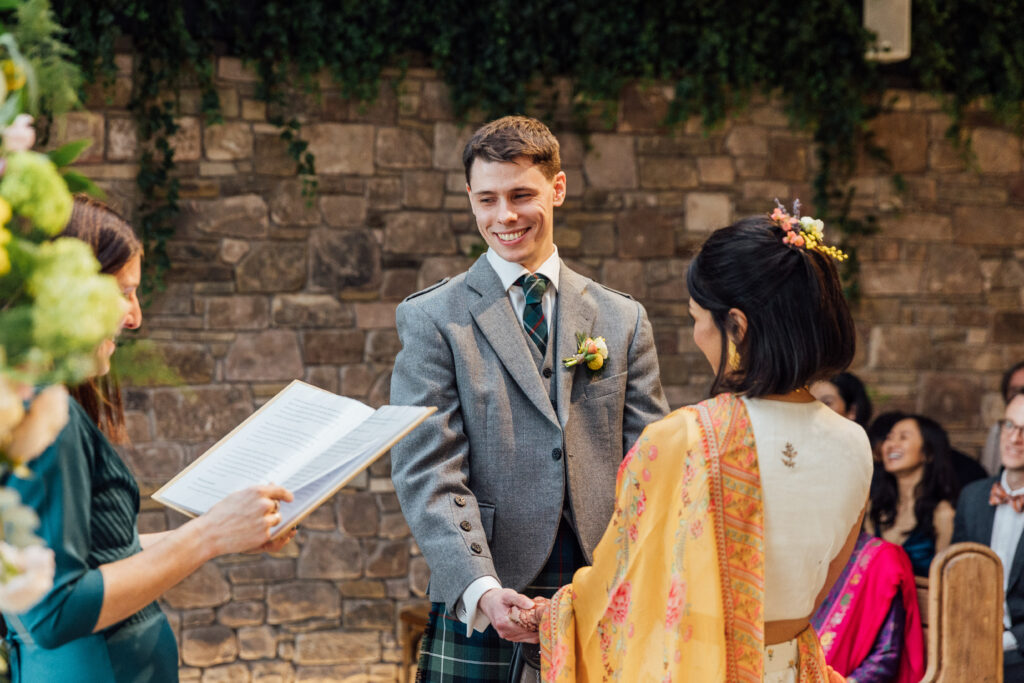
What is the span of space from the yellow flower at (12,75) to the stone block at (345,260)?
10.2 ft

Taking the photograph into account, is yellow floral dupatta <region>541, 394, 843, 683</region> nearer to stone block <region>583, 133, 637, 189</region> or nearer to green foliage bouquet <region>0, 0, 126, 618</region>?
green foliage bouquet <region>0, 0, 126, 618</region>

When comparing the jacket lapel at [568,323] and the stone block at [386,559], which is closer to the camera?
the jacket lapel at [568,323]

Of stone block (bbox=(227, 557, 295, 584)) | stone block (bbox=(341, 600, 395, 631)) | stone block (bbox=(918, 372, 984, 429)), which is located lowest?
stone block (bbox=(341, 600, 395, 631))

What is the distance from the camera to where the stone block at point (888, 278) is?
15.0 ft

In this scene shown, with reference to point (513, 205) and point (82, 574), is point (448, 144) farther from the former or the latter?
point (82, 574)

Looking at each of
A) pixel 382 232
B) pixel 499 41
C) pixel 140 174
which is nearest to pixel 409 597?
pixel 382 232

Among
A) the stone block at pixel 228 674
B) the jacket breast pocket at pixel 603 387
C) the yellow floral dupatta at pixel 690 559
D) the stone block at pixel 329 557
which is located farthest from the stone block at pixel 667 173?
the yellow floral dupatta at pixel 690 559

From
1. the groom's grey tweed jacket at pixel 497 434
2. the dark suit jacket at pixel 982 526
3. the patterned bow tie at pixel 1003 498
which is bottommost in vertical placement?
the dark suit jacket at pixel 982 526

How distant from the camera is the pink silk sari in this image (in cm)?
281

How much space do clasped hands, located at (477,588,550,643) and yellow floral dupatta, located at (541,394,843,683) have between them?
17 centimetres

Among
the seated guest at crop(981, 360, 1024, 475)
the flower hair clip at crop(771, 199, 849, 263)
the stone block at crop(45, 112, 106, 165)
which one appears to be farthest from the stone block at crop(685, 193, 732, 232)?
the flower hair clip at crop(771, 199, 849, 263)

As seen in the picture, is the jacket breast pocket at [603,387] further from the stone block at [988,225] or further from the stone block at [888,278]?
the stone block at [988,225]

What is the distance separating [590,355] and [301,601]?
267 cm

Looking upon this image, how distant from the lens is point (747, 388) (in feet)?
4.80
